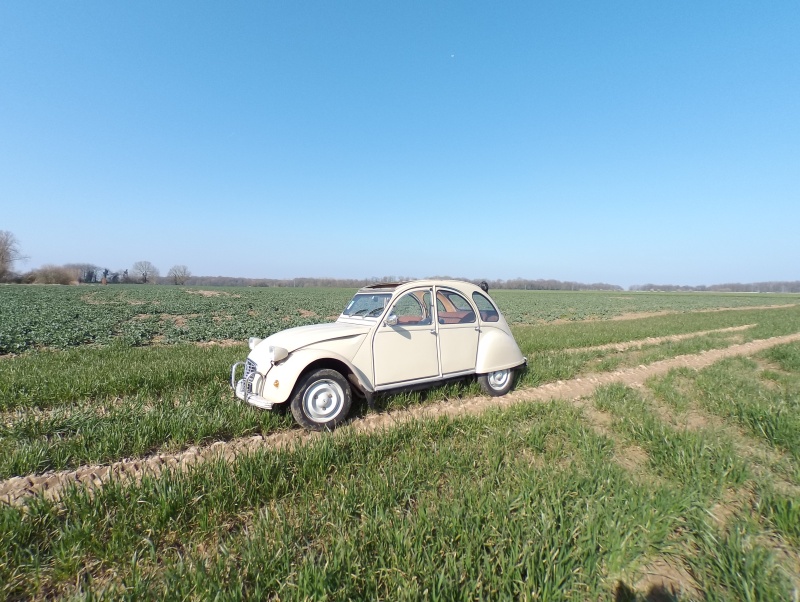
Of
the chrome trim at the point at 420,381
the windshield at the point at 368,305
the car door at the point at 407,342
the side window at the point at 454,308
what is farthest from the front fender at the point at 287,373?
the side window at the point at 454,308

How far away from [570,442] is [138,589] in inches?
161

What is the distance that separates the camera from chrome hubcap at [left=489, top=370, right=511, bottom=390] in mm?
5895

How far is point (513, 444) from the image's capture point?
377 cm

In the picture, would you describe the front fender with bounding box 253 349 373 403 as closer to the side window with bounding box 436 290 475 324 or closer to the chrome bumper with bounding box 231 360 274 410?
the chrome bumper with bounding box 231 360 274 410

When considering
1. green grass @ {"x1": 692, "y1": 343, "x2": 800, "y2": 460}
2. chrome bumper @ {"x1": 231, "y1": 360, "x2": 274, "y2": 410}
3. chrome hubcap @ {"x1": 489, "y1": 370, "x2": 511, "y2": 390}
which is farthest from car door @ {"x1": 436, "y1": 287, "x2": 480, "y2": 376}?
green grass @ {"x1": 692, "y1": 343, "x2": 800, "y2": 460}

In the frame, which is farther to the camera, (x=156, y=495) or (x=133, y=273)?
(x=133, y=273)

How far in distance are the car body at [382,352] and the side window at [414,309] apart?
0.02 meters

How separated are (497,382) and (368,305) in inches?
111

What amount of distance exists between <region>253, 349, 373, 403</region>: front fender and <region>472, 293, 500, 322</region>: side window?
112 inches

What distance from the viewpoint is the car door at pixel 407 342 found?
4.73m

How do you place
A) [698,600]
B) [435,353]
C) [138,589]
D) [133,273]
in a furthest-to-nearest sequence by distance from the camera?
[133,273] < [435,353] < [698,600] < [138,589]

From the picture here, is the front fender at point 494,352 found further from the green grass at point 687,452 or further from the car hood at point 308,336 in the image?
the car hood at point 308,336

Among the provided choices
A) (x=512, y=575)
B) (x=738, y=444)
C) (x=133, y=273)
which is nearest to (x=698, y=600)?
(x=512, y=575)

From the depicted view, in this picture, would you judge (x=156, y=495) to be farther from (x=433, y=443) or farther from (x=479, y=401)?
(x=479, y=401)
